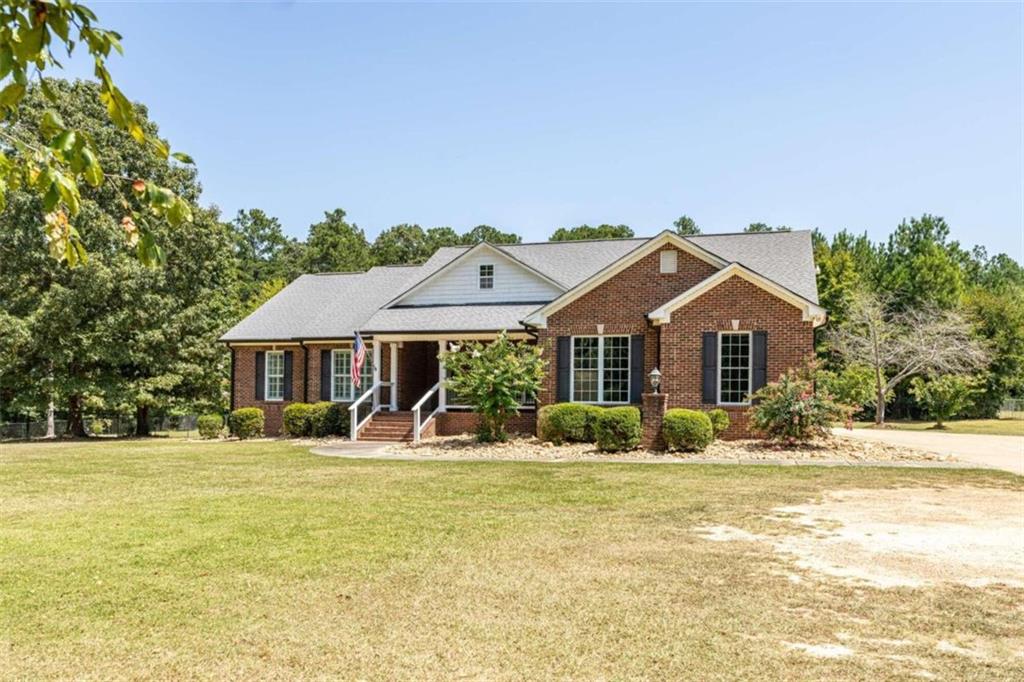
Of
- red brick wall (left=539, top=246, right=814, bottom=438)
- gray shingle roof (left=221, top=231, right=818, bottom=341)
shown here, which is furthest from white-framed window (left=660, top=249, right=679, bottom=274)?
gray shingle roof (left=221, top=231, right=818, bottom=341)

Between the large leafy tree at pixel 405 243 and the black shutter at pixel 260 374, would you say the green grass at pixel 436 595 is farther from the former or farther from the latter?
the large leafy tree at pixel 405 243

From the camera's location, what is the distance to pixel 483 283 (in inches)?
981

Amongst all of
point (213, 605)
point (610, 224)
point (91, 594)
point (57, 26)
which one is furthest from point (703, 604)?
point (610, 224)

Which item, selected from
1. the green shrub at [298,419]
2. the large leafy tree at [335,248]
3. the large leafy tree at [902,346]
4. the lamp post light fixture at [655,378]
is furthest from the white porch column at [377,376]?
the large leafy tree at [335,248]

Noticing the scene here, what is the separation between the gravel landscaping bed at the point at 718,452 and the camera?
16.8 meters

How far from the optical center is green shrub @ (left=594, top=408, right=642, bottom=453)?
18.0 metres

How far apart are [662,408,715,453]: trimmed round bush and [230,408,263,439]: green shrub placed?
14.6 metres

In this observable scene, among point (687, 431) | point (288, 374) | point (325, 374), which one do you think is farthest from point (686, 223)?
point (687, 431)

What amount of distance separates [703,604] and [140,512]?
781cm

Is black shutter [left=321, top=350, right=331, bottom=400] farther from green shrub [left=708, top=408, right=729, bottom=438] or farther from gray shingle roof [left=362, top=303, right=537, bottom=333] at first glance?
green shrub [left=708, top=408, right=729, bottom=438]

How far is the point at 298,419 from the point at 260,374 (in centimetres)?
371

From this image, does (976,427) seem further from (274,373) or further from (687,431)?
(274,373)

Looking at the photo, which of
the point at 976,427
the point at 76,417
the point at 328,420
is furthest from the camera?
the point at 976,427

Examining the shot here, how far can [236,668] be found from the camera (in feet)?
14.6
